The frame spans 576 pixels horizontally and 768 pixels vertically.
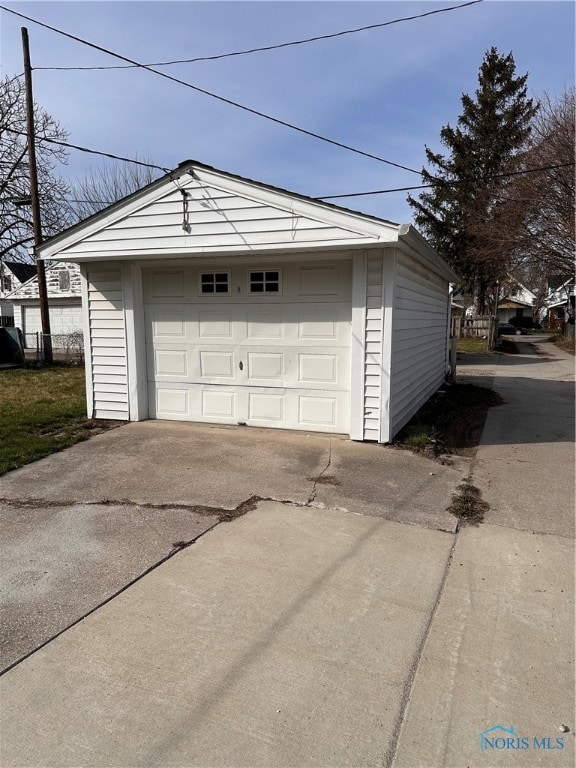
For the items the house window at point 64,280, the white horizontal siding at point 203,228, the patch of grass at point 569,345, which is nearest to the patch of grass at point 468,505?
the white horizontal siding at point 203,228

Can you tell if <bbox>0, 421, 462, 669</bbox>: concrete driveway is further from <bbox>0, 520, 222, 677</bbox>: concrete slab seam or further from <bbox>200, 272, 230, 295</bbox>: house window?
<bbox>200, 272, 230, 295</bbox>: house window

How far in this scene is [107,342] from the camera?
7.23 meters

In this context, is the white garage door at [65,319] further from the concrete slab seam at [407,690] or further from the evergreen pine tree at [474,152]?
the concrete slab seam at [407,690]

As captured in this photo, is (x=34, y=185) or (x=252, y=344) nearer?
(x=252, y=344)

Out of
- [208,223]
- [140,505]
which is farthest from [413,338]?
[140,505]

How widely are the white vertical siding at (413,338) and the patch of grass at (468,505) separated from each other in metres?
1.65

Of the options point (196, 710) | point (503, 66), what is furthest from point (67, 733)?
point (503, 66)

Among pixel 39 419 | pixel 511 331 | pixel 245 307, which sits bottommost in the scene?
pixel 39 419

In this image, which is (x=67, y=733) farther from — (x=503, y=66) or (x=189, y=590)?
(x=503, y=66)

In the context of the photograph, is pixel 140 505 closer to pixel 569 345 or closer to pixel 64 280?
pixel 64 280

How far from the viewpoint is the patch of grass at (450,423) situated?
6176mm

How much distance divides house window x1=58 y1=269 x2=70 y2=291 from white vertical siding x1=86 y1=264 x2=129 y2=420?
20.1 m

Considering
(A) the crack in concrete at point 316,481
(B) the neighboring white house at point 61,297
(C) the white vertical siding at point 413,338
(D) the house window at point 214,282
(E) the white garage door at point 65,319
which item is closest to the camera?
(A) the crack in concrete at point 316,481

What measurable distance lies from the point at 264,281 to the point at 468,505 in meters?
3.82
